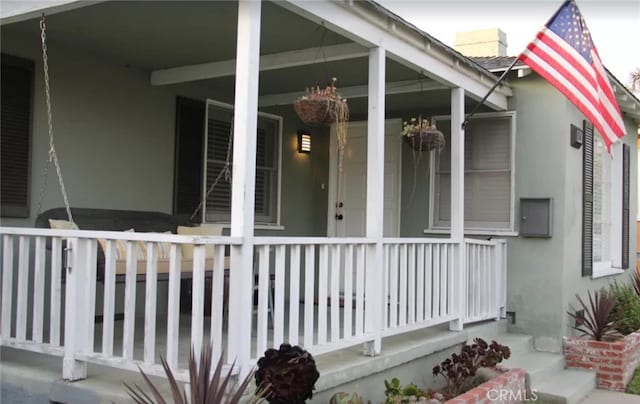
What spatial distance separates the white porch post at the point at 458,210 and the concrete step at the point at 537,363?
0.67m

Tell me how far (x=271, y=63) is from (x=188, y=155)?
1409mm

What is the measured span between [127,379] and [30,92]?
8.34ft

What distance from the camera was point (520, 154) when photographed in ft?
22.5

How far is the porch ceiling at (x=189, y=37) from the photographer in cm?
440

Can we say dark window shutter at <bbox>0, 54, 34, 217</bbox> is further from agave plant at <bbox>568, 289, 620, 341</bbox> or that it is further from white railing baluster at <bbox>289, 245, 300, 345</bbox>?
agave plant at <bbox>568, 289, 620, 341</bbox>

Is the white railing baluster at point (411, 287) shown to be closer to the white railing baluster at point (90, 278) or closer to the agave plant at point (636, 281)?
the white railing baluster at point (90, 278)

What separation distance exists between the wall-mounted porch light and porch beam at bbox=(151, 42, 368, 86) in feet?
7.18

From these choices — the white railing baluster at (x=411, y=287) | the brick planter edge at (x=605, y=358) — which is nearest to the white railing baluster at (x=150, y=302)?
the white railing baluster at (x=411, y=287)

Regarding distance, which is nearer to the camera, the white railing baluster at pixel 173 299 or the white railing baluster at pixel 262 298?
the white railing baluster at pixel 173 299

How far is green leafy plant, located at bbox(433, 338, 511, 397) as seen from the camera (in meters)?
4.86

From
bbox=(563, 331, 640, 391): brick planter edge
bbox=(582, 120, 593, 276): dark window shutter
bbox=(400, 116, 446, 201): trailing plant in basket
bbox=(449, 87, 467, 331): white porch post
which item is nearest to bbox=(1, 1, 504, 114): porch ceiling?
bbox=(400, 116, 446, 201): trailing plant in basket

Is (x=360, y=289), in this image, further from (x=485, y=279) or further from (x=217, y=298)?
(x=485, y=279)

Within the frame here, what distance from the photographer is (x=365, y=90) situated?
656 centimetres

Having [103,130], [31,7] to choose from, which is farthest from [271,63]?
[31,7]
